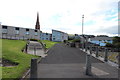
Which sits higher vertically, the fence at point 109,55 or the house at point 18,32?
the house at point 18,32

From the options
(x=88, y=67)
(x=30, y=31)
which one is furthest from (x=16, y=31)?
(x=88, y=67)

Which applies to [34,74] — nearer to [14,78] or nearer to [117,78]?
[14,78]

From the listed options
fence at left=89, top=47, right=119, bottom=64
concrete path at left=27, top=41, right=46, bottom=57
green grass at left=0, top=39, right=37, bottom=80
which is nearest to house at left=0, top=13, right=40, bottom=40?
concrete path at left=27, top=41, right=46, bottom=57

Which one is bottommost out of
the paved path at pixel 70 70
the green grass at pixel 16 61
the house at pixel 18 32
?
the paved path at pixel 70 70

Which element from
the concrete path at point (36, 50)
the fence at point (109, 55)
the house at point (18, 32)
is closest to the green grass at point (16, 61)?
the concrete path at point (36, 50)

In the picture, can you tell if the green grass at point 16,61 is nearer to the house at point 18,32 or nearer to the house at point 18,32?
the house at point 18,32

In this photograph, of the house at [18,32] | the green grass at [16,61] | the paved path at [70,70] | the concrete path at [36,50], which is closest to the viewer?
the green grass at [16,61]

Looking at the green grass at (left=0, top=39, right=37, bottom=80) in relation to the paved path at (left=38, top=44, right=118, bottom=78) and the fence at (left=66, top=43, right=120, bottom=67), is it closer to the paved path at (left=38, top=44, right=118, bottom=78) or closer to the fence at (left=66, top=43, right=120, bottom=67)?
the paved path at (left=38, top=44, right=118, bottom=78)

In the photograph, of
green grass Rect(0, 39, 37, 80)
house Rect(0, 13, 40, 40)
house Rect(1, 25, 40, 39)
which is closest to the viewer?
green grass Rect(0, 39, 37, 80)

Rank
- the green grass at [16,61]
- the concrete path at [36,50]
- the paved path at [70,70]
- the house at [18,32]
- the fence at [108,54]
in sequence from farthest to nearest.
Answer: the house at [18,32], the concrete path at [36,50], the fence at [108,54], the paved path at [70,70], the green grass at [16,61]

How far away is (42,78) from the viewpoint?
5902mm

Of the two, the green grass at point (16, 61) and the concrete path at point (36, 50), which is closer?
the green grass at point (16, 61)

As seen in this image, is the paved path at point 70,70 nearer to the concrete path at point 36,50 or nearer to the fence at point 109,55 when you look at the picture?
the fence at point 109,55

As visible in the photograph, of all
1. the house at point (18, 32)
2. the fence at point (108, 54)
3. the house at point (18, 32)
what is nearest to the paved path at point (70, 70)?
the fence at point (108, 54)
